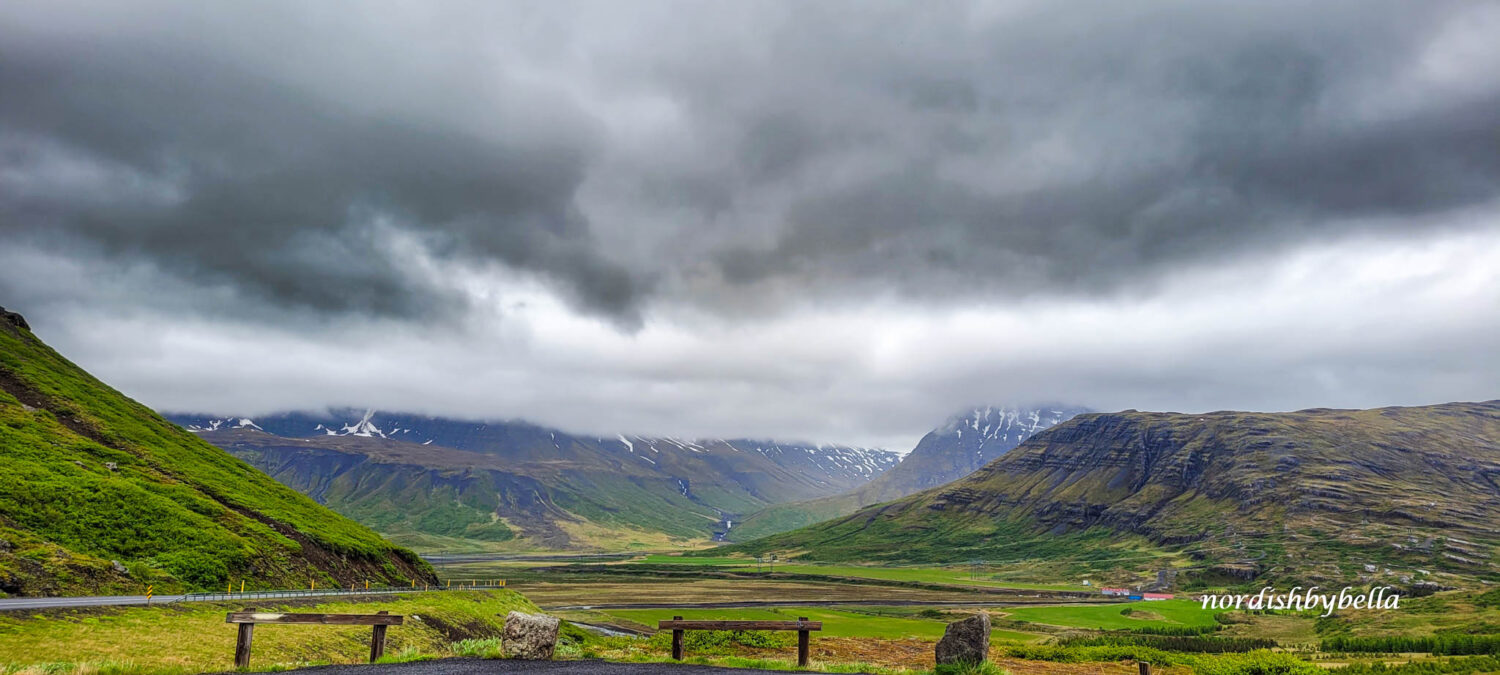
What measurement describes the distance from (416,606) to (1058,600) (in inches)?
A: 6541

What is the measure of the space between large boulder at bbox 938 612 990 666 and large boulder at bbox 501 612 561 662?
12.8 m

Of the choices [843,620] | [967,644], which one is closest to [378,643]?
[967,644]

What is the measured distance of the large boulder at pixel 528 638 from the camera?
23.8m

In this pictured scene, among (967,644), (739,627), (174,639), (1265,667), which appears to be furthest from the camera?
(174,639)

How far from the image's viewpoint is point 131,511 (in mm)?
69500

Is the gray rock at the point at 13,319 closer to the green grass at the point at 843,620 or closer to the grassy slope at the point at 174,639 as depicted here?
the green grass at the point at 843,620

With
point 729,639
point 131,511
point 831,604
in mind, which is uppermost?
point 131,511

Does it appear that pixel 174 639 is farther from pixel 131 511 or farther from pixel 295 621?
pixel 131 511

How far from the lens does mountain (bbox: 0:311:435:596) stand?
187 ft

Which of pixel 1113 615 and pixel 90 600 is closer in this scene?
pixel 90 600

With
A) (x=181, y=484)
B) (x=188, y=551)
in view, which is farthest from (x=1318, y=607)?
(x=181, y=484)

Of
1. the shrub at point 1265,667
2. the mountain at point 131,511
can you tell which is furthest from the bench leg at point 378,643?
the mountain at point 131,511

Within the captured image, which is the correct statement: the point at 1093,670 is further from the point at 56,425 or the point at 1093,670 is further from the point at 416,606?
the point at 56,425

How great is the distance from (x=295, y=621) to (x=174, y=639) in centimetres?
2033
